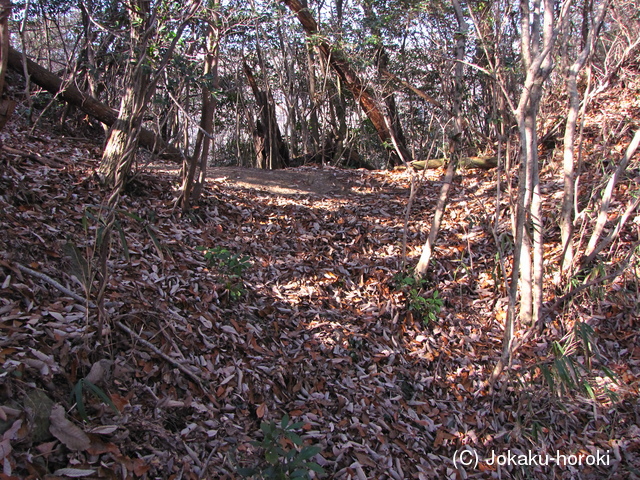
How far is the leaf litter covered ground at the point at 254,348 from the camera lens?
92.4 inches

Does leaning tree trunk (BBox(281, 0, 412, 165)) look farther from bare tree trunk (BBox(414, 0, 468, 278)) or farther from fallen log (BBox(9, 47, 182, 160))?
fallen log (BBox(9, 47, 182, 160))

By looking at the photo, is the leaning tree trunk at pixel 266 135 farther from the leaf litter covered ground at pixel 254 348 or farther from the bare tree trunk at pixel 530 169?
the bare tree trunk at pixel 530 169

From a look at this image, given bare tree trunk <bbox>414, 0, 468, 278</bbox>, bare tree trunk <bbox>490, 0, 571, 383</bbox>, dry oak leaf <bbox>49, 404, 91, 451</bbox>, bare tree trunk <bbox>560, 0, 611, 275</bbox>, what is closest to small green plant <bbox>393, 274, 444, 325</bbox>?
bare tree trunk <bbox>414, 0, 468, 278</bbox>

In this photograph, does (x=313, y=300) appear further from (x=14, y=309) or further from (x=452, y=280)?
(x=14, y=309)

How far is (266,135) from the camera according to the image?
9.20 m

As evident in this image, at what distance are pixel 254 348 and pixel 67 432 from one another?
5.20ft

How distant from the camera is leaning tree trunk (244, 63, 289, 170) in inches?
358

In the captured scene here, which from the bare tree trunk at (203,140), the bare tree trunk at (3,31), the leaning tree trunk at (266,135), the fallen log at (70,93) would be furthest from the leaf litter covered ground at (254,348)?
the leaning tree trunk at (266,135)

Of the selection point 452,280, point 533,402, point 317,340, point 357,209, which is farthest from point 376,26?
point 533,402

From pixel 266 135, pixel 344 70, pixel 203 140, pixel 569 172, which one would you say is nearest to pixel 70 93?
pixel 203 140

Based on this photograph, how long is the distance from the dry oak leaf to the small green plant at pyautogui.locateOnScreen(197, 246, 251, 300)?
6.01 ft

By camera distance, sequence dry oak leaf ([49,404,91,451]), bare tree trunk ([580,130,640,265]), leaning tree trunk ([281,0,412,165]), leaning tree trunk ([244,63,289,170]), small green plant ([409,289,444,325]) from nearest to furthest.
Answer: dry oak leaf ([49,404,91,451]) → bare tree trunk ([580,130,640,265]) → small green plant ([409,289,444,325]) → leaning tree trunk ([281,0,412,165]) → leaning tree trunk ([244,63,289,170])

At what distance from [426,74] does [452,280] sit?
18.4ft

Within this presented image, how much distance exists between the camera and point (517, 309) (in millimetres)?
4414
